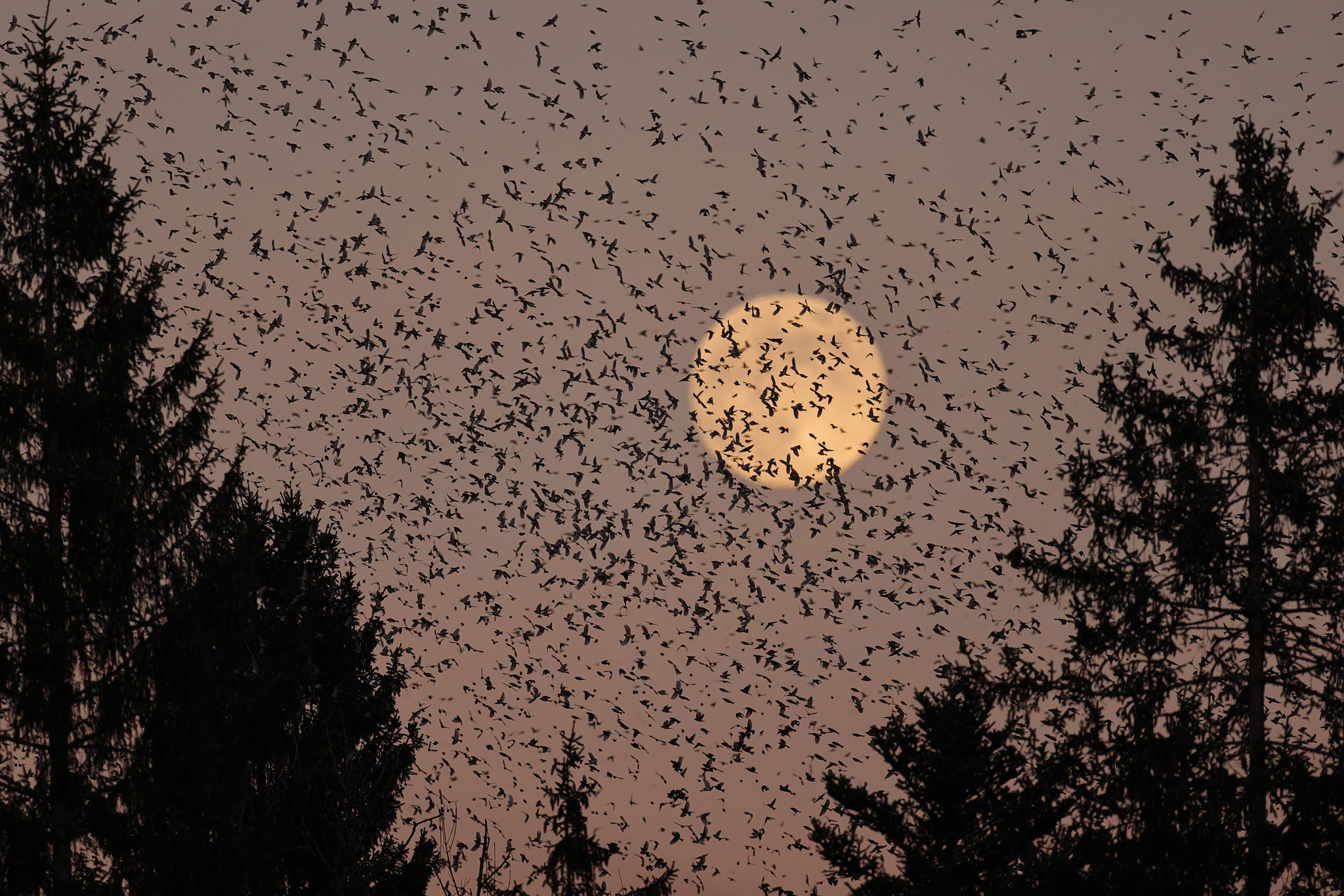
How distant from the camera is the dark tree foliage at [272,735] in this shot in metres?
14.2

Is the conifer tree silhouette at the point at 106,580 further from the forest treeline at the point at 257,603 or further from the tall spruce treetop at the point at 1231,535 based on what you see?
the tall spruce treetop at the point at 1231,535

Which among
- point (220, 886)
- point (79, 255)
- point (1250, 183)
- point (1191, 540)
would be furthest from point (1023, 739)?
point (79, 255)

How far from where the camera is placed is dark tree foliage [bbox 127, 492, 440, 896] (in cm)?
1419

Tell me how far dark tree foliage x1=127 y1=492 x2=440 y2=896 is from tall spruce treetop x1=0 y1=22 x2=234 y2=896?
0.43m

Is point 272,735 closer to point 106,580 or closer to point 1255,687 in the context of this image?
point 106,580

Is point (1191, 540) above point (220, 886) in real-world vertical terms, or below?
above

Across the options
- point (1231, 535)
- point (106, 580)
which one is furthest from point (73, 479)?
point (1231, 535)

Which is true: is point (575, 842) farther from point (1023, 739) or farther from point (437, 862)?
point (1023, 739)

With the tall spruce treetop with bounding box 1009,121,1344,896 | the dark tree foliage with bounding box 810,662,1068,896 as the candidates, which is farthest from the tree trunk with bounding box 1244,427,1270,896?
the dark tree foliage with bounding box 810,662,1068,896

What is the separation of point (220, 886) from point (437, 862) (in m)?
10.4

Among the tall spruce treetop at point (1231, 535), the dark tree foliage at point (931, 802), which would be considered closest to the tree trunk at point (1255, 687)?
the tall spruce treetop at point (1231, 535)

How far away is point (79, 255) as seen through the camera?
15375mm

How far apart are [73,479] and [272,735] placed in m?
3.84

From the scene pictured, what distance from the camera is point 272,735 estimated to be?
1608 cm
